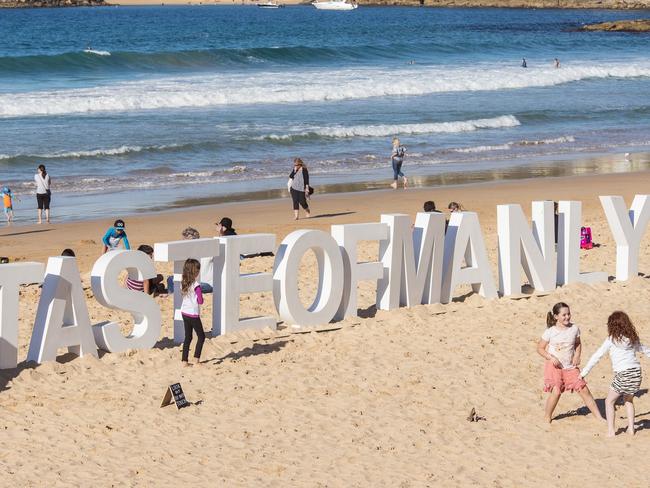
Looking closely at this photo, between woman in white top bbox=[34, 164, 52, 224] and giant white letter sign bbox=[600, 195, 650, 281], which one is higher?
woman in white top bbox=[34, 164, 52, 224]

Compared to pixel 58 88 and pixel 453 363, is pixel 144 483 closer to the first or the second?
pixel 453 363

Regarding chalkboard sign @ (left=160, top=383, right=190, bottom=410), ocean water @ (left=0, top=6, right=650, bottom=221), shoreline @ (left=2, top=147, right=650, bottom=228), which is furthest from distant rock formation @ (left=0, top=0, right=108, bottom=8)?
chalkboard sign @ (left=160, top=383, right=190, bottom=410)

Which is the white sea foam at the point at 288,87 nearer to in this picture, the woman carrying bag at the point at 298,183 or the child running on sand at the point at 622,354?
the woman carrying bag at the point at 298,183

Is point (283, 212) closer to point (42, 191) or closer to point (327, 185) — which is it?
point (327, 185)

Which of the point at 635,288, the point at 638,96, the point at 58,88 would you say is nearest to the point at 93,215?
the point at 635,288

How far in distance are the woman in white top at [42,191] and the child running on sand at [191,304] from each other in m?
9.80

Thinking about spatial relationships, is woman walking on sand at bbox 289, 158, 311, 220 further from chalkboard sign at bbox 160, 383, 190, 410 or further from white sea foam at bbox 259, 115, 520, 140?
white sea foam at bbox 259, 115, 520, 140

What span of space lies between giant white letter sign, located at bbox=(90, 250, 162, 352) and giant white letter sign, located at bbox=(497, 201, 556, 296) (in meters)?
4.77

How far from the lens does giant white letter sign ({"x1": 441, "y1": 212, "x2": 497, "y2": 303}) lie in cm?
1427

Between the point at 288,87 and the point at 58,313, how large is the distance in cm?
3816

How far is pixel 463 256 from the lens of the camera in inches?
571

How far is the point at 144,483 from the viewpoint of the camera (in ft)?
28.8

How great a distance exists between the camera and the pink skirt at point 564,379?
33.1ft

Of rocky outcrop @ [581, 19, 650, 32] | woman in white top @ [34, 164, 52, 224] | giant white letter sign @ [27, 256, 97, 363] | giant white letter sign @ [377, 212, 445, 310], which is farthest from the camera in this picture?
rocky outcrop @ [581, 19, 650, 32]
